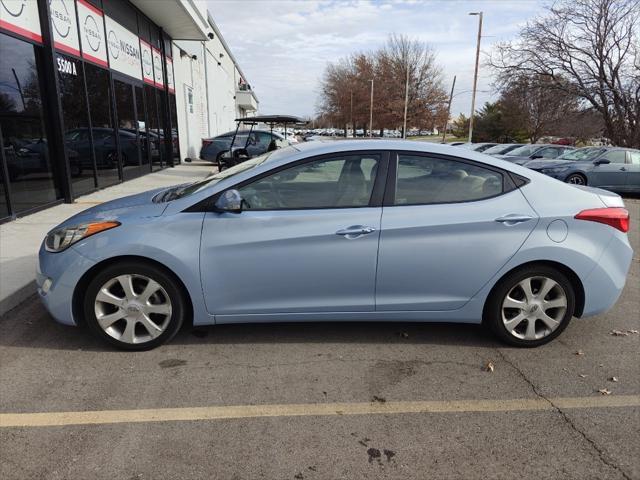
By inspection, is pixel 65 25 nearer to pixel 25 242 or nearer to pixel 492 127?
pixel 25 242

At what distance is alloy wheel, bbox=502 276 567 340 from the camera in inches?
142

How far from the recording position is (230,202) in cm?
332

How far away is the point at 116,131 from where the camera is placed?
12172mm

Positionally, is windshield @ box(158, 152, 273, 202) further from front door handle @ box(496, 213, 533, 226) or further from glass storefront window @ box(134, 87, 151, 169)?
glass storefront window @ box(134, 87, 151, 169)

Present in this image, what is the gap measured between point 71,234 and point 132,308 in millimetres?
700

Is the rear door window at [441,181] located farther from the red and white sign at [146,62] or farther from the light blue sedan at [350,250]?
the red and white sign at [146,62]

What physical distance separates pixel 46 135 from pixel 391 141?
7417 mm

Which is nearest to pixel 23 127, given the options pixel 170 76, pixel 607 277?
pixel 607 277

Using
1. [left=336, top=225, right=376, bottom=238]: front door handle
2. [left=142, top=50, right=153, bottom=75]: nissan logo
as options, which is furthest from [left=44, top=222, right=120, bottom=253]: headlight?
[left=142, top=50, right=153, bottom=75]: nissan logo

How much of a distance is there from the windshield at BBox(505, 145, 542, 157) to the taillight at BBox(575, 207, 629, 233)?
1541 cm

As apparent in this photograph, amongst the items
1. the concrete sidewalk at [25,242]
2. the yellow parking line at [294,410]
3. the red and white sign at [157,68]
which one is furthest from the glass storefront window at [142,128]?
the yellow parking line at [294,410]

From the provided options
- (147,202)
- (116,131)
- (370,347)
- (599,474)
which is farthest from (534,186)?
(116,131)

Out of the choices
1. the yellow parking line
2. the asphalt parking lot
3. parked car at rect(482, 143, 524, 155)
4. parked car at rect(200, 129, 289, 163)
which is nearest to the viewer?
the asphalt parking lot

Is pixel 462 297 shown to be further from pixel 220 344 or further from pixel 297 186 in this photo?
pixel 220 344
